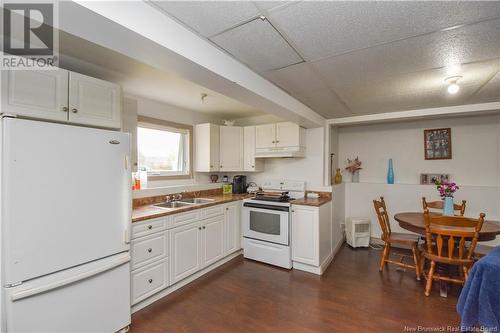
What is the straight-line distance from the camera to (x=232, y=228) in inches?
137

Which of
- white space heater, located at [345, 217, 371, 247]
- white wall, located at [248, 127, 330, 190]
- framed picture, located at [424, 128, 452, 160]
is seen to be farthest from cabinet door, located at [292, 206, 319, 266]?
framed picture, located at [424, 128, 452, 160]

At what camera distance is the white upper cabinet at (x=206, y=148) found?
3715mm

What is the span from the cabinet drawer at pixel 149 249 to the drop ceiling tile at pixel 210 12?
1.86 meters

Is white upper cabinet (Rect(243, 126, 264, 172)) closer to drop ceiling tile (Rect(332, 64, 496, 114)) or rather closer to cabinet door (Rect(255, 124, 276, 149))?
cabinet door (Rect(255, 124, 276, 149))

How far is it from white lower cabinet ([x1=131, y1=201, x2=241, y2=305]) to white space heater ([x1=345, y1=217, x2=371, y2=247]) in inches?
78.3

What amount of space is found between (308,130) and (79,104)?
3.07 meters

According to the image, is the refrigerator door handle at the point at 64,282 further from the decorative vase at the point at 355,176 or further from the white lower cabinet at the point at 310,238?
the decorative vase at the point at 355,176

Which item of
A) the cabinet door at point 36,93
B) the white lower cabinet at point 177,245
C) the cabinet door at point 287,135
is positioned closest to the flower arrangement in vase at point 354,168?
the cabinet door at point 287,135

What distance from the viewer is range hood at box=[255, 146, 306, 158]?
3594mm

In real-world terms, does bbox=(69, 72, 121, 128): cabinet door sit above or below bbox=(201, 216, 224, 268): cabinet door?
above

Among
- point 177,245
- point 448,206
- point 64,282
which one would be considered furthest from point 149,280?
point 448,206

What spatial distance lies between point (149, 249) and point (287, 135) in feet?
7.96

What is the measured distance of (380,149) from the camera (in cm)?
427

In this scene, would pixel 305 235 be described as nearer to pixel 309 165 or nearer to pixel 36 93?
pixel 309 165
